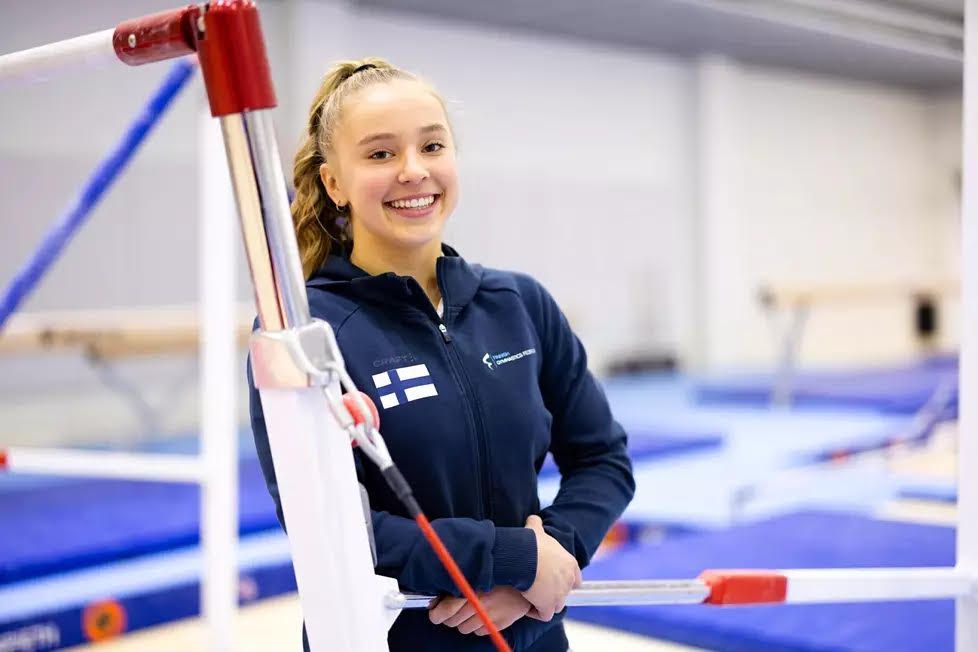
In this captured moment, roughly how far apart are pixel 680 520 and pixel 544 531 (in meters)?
3.30

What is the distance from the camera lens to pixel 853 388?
850 centimetres

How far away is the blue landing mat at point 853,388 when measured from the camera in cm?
780

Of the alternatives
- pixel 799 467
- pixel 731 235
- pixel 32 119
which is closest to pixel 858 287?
pixel 731 235

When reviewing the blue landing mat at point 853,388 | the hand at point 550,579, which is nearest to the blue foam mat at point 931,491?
the blue landing mat at point 853,388

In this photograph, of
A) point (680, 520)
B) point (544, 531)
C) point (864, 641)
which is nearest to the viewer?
point (544, 531)

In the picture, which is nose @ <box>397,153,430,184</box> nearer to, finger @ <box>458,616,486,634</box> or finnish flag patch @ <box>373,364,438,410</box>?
finnish flag patch @ <box>373,364,438,410</box>

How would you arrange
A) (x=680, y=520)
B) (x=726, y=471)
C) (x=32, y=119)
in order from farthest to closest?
(x=32, y=119), (x=726, y=471), (x=680, y=520)

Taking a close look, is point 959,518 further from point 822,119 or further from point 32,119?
point 822,119

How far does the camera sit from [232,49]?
0.96 m

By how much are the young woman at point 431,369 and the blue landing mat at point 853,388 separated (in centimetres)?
612

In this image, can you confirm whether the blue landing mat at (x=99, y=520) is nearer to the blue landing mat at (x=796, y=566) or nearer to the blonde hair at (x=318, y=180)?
the blue landing mat at (x=796, y=566)

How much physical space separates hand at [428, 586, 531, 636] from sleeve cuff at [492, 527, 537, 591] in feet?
0.06

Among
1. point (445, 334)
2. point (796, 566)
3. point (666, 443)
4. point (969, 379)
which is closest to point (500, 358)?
point (445, 334)

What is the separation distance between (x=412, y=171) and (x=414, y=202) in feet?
0.17
